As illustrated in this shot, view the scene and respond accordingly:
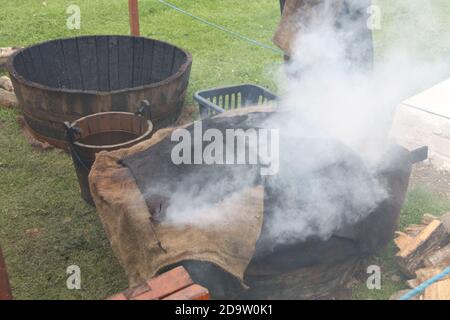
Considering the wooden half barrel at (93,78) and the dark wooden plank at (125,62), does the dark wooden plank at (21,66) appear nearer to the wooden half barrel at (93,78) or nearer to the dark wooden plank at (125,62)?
the wooden half barrel at (93,78)

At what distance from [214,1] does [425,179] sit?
6777mm

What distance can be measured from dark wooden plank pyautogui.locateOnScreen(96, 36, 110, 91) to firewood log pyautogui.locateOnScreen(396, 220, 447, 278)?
14.0 ft

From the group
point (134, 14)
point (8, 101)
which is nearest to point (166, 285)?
point (8, 101)

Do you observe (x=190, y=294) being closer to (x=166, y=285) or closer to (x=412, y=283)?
(x=166, y=285)

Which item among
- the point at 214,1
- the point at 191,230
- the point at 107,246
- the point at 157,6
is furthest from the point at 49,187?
the point at 214,1

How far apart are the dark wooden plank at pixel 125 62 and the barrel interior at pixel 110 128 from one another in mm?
1818

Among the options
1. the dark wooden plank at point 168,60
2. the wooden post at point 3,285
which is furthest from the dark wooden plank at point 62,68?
the wooden post at point 3,285

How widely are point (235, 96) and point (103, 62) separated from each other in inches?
76.5

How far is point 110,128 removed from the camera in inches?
189

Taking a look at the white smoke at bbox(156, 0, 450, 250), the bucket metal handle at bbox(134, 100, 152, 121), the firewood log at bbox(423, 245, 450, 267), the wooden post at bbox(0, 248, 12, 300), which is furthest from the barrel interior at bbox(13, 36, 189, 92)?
the wooden post at bbox(0, 248, 12, 300)

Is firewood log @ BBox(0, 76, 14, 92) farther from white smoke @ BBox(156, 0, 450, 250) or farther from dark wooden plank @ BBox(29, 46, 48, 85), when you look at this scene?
white smoke @ BBox(156, 0, 450, 250)

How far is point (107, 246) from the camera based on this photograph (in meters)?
4.23

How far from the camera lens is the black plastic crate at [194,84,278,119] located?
5.25m

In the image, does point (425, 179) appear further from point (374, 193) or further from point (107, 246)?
point (107, 246)
